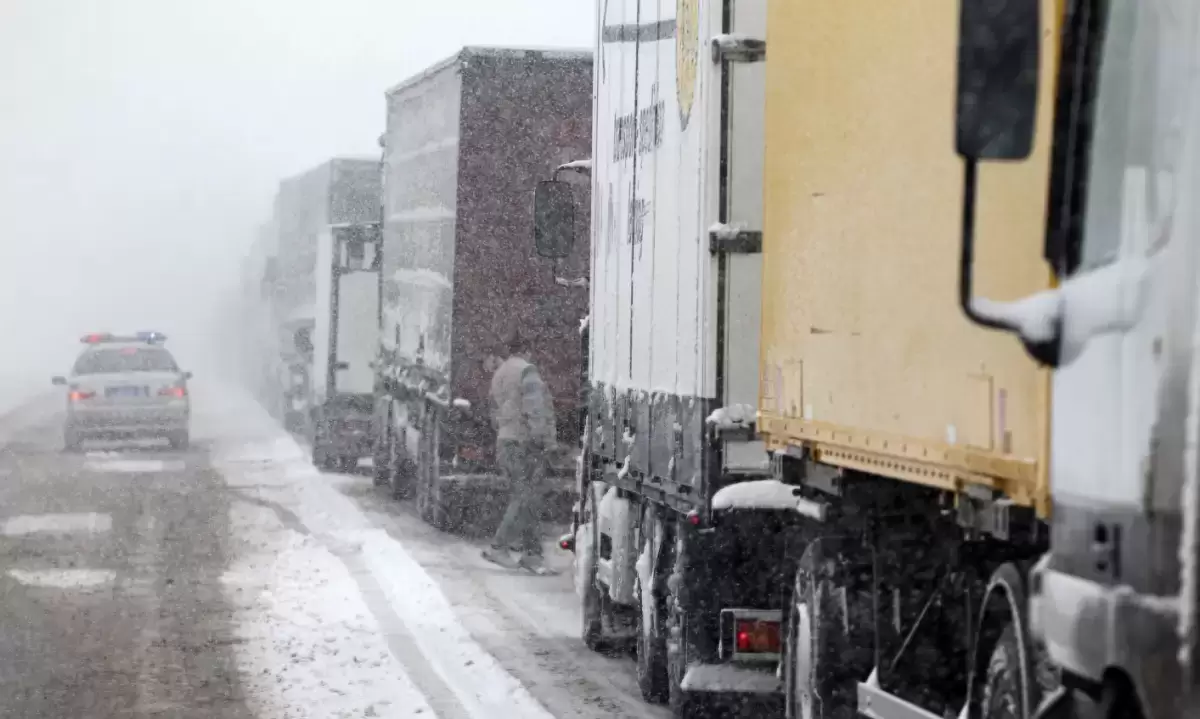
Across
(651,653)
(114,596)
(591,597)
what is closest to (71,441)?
(114,596)

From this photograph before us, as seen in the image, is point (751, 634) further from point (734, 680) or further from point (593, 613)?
point (593, 613)

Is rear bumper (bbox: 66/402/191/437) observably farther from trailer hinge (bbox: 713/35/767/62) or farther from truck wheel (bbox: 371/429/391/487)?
trailer hinge (bbox: 713/35/767/62)

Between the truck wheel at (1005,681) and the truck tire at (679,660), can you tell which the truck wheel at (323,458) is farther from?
the truck wheel at (1005,681)

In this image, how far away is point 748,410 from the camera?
8.37 meters

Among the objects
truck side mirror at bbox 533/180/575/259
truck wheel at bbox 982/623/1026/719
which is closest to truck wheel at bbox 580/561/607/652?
truck side mirror at bbox 533/180/575/259

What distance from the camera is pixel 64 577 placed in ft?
48.8

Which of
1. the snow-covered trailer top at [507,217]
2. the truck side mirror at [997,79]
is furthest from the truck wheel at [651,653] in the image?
the snow-covered trailer top at [507,217]

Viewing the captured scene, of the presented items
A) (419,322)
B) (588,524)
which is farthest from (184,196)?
(588,524)

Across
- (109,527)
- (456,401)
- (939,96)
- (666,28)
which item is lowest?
(109,527)

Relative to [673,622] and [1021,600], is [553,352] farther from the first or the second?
[1021,600]

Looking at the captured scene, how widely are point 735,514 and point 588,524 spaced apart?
3.71 metres

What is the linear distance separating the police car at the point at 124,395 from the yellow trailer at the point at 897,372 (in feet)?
72.4

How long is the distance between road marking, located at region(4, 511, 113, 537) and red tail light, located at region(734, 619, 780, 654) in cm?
1066

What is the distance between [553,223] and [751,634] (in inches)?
197
